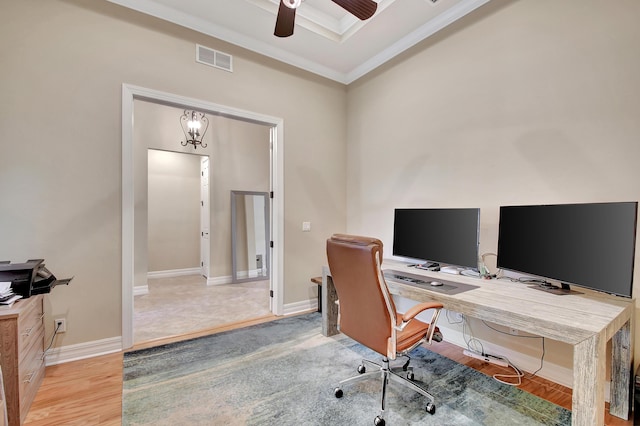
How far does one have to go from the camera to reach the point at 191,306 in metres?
3.95

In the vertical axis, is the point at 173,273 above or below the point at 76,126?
below

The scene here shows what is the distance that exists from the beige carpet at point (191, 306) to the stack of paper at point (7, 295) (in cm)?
122

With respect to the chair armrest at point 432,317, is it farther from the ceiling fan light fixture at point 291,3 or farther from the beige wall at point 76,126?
the beige wall at point 76,126

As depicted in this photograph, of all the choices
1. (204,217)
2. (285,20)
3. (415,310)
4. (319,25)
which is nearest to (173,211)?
(204,217)

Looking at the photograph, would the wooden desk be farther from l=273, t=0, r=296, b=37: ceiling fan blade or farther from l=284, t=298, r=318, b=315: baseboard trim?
l=273, t=0, r=296, b=37: ceiling fan blade

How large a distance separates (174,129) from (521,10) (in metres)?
4.95

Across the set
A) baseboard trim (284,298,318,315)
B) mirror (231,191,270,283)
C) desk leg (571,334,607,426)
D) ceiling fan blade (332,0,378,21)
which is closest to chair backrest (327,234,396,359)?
desk leg (571,334,607,426)

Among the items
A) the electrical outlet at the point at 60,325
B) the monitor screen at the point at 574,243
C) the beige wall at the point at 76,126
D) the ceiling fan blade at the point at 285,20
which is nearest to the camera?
the monitor screen at the point at 574,243

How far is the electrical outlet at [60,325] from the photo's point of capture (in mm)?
2369

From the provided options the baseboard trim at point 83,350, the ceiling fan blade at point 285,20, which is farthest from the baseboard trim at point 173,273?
the ceiling fan blade at point 285,20

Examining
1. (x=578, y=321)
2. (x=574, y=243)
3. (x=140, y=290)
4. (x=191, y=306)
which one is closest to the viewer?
(x=578, y=321)

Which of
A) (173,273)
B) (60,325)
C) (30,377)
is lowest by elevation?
(173,273)

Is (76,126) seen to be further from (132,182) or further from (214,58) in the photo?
(214,58)

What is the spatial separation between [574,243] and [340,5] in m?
2.22
